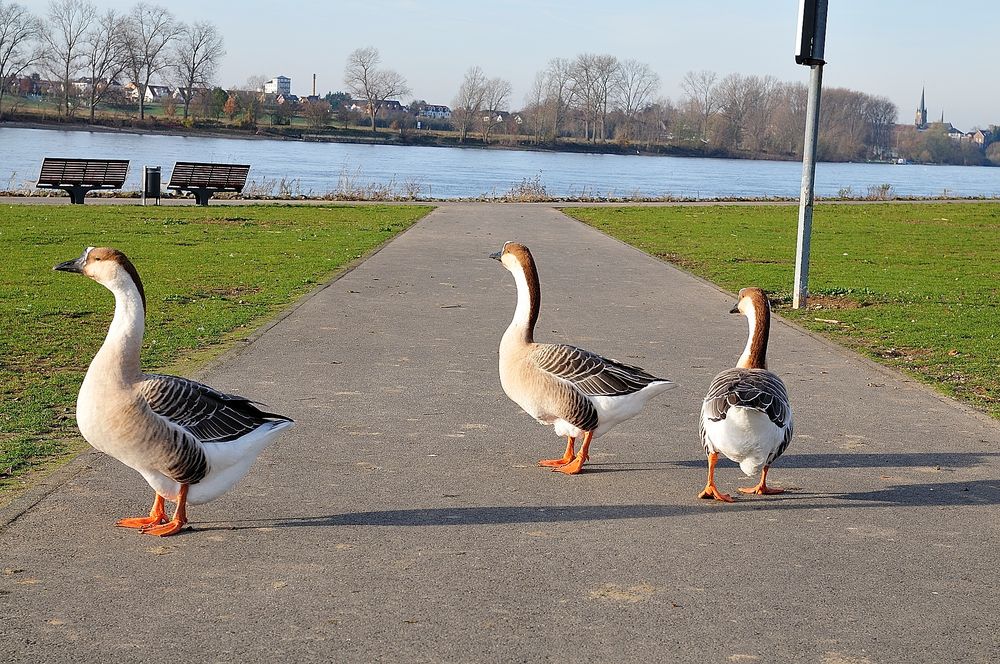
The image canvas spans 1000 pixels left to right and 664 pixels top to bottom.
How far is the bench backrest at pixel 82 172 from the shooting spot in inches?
1104

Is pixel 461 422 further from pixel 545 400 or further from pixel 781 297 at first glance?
pixel 781 297

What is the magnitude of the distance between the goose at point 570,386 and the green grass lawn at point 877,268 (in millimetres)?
3477

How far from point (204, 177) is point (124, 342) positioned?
2515 centimetres

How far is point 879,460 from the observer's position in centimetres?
676

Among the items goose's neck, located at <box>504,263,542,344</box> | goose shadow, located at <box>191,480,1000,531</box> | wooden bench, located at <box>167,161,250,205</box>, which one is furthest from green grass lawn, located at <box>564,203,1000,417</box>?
wooden bench, located at <box>167,161,250,205</box>

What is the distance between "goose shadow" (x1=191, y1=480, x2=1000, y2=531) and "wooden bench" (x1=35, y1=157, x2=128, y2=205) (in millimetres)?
24989

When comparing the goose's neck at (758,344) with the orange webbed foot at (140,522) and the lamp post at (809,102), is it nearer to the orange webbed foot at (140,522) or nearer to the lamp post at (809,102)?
the orange webbed foot at (140,522)

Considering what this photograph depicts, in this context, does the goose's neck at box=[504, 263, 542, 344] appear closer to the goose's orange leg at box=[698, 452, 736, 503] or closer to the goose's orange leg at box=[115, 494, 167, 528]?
the goose's orange leg at box=[698, 452, 736, 503]

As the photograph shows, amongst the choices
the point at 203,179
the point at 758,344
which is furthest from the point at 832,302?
the point at 203,179

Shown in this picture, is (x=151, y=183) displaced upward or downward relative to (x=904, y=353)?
upward

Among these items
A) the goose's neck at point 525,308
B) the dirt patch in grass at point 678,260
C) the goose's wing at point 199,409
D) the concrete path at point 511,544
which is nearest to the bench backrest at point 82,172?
the dirt patch in grass at point 678,260

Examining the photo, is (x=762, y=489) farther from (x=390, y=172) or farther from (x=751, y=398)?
(x=390, y=172)

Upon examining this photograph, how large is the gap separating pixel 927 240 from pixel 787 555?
70.8ft

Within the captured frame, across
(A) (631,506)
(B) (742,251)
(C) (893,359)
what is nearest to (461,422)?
(A) (631,506)
